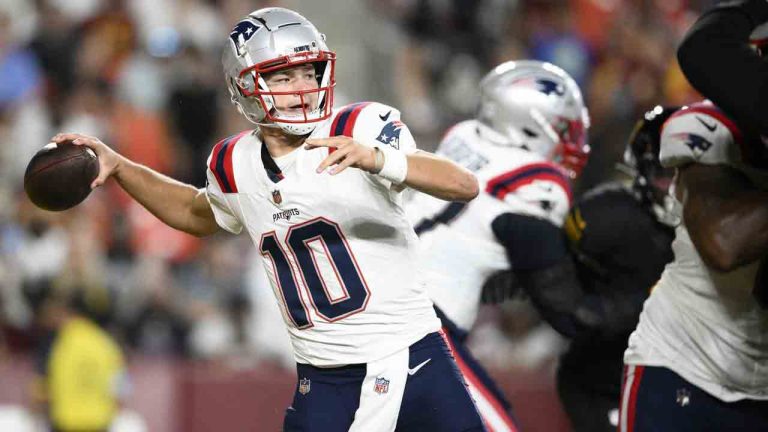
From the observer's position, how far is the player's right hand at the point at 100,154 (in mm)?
3779

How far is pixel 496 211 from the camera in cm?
436

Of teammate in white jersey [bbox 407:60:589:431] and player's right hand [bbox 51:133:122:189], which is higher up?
player's right hand [bbox 51:133:122:189]

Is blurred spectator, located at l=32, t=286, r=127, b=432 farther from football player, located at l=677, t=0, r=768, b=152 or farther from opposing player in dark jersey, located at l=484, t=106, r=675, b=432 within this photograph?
football player, located at l=677, t=0, r=768, b=152

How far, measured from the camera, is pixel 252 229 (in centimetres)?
361

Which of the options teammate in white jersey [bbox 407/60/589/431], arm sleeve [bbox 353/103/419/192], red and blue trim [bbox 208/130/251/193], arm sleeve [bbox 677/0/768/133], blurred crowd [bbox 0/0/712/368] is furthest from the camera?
blurred crowd [bbox 0/0/712/368]

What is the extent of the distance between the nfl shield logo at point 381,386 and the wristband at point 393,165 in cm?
61

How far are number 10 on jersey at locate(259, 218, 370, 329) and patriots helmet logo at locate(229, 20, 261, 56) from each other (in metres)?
0.55

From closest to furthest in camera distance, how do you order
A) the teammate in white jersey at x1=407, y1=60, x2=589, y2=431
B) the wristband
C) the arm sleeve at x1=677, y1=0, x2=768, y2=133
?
the arm sleeve at x1=677, y1=0, x2=768, y2=133, the wristband, the teammate in white jersey at x1=407, y1=60, x2=589, y2=431

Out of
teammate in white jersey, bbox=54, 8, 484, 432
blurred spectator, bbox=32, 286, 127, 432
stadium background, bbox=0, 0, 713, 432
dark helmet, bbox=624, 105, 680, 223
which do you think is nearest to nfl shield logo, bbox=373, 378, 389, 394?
teammate in white jersey, bbox=54, 8, 484, 432

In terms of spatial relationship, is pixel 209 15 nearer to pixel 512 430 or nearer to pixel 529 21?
pixel 529 21

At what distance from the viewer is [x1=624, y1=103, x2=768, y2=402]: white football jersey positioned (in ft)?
10.9

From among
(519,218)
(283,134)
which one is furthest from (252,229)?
(519,218)

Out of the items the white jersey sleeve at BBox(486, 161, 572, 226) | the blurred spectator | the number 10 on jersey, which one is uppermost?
the number 10 on jersey

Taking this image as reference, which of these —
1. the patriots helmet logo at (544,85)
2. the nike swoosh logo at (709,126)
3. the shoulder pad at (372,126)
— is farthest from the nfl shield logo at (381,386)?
the patriots helmet logo at (544,85)
